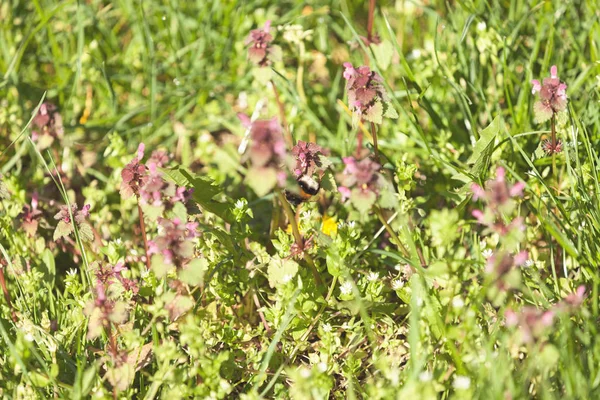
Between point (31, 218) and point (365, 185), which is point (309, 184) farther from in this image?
point (31, 218)

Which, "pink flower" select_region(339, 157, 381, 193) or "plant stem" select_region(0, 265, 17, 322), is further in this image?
"plant stem" select_region(0, 265, 17, 322)

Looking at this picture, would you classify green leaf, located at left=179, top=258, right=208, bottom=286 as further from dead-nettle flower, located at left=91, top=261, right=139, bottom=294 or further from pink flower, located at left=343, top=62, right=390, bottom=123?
pink flower, located at left=343, top=62, right=390, bottom=123

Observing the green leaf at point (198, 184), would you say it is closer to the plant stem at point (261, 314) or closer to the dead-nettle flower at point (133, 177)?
the dead-nettle flower at point (133, 177)

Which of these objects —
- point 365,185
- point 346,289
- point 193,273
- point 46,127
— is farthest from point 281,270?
point 46,127

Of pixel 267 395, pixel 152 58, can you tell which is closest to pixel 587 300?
pixel 267 395

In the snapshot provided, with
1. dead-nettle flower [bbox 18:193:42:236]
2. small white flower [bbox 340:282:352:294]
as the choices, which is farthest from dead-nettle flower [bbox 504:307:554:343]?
dead-nettle flower [bbox 18:193:42:236]

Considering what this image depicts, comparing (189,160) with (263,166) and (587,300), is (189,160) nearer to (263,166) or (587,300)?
(263,166)
